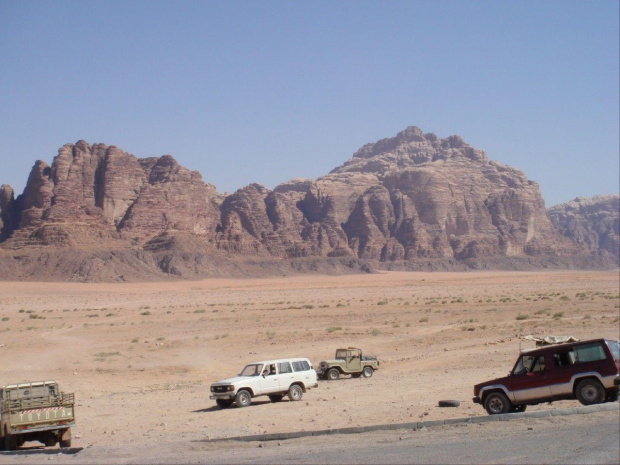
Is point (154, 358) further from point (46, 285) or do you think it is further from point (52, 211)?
point (52, 211)

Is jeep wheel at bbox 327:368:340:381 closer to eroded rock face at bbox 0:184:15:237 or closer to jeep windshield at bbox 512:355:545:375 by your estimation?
jeep windshield at bbox 512:355:545:375

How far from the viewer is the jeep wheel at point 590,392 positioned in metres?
13.1

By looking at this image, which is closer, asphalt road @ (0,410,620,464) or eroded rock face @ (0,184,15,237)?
asphalt road @ (0,410,620,464)

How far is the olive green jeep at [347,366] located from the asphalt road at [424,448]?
10299 millimetres

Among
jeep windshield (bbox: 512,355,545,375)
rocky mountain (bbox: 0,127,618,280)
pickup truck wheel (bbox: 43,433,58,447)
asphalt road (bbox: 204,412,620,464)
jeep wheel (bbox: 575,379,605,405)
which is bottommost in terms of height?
pickup truck wheel (bbox: 43,433,58,447)

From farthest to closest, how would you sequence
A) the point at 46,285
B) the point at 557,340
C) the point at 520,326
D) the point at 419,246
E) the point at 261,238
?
the point at 419,246 < the point at 261,238 < the point at 46,285 < the point at 520,326 < the point at 557,340

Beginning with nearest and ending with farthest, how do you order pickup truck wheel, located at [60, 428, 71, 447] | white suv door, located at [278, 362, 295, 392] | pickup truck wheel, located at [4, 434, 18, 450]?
pickup truck wheel, located at [4, 434, 18, 450], pickup truck wheel, located at [60, 428, 71, 447], white suv door, located at [278, 362, 295, 392]

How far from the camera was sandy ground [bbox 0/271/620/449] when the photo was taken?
1606 centimetres

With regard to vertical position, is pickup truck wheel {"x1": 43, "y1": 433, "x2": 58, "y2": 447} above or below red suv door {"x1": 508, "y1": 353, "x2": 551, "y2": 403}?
below

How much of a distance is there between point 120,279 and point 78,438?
104m

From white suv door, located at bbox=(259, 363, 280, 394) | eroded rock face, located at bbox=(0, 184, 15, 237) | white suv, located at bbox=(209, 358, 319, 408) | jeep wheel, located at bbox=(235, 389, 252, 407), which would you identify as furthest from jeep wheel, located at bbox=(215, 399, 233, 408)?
eroded rock face, located at bbox=(0, 184, 15, 237)

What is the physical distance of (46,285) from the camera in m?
105

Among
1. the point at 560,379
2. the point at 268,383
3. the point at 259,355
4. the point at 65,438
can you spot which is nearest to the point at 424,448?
the point at 560,379

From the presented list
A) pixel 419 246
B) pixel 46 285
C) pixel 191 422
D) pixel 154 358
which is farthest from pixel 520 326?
pixel 419 246
